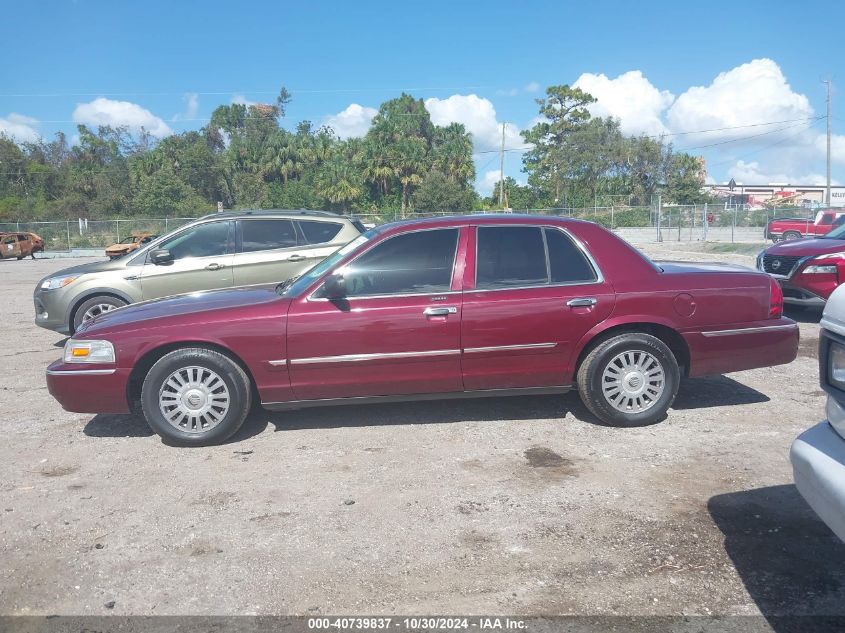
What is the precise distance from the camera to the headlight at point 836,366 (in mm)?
2711

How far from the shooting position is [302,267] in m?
8.56

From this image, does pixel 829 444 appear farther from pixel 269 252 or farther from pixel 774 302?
pixel 269 252

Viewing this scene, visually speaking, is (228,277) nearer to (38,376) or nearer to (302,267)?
(302,267)

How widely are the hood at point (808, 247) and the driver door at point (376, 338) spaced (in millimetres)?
6426

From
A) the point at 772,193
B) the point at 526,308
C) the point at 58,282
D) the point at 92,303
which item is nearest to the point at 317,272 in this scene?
the point at 526,308

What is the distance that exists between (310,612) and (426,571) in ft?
1.91

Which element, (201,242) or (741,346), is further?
(201,242)

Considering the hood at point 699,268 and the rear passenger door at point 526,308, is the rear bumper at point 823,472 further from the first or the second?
the hood at point 699,268

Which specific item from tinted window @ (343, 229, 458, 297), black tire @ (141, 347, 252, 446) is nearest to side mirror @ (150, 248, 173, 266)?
black tire @ (141, 347, 252, 446)

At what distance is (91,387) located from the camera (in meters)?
5.01

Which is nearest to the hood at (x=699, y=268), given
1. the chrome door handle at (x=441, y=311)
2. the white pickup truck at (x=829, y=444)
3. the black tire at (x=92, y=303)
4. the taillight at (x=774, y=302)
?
the taillight at (x=774, y=302)

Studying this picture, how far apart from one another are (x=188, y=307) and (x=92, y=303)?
3992 millimetres

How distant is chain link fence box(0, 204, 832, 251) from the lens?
1421 inches

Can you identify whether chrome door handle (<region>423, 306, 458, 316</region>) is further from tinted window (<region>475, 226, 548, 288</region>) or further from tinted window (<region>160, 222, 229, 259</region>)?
tinted window (<region>160, 222, 229, 259</region>)
